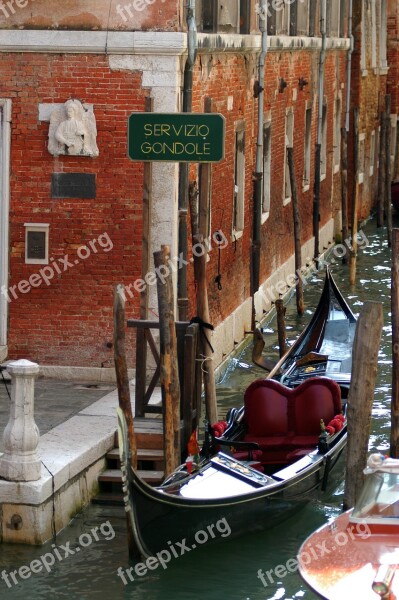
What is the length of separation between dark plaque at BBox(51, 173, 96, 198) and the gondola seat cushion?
2154mm

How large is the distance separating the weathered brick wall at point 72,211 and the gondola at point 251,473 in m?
1.66

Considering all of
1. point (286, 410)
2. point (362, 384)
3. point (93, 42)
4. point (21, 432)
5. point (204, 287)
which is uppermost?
point (93, 42)

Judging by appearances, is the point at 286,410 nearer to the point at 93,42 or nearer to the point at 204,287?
the point at 204,287

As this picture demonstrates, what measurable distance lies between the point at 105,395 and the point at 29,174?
182 cm

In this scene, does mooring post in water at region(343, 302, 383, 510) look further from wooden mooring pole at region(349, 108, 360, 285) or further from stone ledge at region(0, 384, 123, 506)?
wooden mooring pole at region(349, 108, 360, 285)

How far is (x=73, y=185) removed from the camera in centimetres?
1113

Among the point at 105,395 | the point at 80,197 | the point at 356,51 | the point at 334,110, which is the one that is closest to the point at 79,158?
the point at 80,197

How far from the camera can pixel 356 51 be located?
75.7 ft

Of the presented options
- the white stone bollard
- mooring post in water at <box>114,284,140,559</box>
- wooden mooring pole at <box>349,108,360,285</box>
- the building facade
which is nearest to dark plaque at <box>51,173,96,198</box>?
the building facade

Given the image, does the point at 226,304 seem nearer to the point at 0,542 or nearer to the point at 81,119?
the point at 81,119

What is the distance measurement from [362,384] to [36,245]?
3.49 m

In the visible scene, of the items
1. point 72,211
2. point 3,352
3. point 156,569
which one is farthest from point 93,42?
point 156,569

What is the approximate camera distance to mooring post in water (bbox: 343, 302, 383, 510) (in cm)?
878

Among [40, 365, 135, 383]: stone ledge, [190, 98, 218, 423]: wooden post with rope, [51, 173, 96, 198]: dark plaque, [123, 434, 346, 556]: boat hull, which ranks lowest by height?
[123, 434, 346, 556]: boat hull
